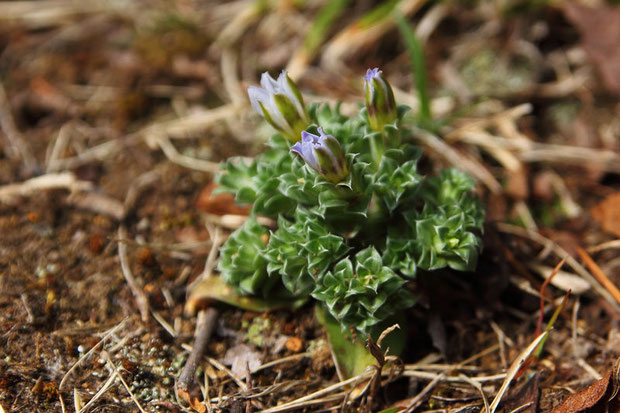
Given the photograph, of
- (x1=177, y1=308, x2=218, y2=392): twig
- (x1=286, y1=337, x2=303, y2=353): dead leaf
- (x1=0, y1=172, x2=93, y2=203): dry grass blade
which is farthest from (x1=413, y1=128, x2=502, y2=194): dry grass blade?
(x1=0, y1=172, x2=93, y2=203): dry grass blade

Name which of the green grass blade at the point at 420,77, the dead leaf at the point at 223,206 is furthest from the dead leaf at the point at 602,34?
the dead leaf at the point at 223,206

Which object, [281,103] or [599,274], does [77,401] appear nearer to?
[281,103]

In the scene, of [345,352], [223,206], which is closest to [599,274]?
[345,352]

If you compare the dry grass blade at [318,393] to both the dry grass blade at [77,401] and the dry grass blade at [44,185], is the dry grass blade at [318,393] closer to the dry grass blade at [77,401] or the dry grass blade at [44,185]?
the dry grass blade at [77,401]

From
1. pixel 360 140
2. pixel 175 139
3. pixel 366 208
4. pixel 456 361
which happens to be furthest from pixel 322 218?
pixel 175 139

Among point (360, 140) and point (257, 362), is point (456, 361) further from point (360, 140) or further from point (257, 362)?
point (360, 140)

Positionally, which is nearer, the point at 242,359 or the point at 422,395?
the point at 422,395

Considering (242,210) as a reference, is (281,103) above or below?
above

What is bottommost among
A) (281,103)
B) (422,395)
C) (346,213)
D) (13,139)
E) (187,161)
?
(422,395)
